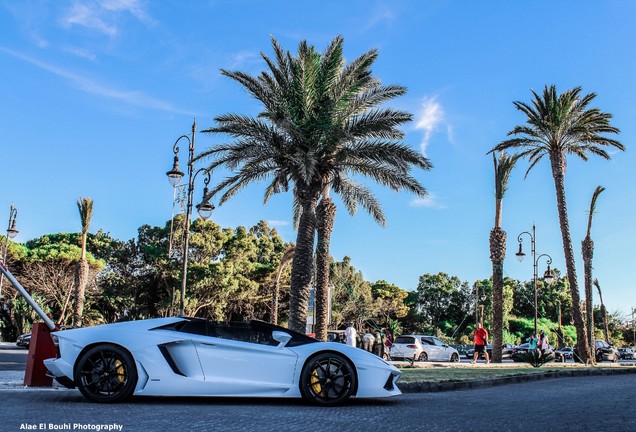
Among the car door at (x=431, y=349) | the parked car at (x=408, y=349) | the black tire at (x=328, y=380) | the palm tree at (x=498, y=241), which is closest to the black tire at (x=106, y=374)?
the black tire at (x=328, y=380)

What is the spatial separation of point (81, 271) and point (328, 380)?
34.4m

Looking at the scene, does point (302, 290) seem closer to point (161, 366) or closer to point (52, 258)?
point (161, 366)

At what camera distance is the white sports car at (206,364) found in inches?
283

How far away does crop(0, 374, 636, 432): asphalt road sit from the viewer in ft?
18.4

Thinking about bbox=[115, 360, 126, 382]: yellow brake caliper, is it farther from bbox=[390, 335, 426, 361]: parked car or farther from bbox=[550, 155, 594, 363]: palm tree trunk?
bbox=[390, 335, 426, 361]: parked car

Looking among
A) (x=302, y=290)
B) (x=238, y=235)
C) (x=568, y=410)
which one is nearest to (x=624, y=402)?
(x=568, y=410)

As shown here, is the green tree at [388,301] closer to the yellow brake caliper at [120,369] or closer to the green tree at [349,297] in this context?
the green tree at [349,297]

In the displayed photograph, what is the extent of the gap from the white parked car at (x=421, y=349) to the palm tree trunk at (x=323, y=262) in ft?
34.3

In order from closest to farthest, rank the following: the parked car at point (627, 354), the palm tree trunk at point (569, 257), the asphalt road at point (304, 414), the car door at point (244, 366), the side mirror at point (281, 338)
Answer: the asphalt road at point (304, 414) < the car door at point (244, 366) < the side mirror at point (281, 338) < the palm tree trunk at point (569, 257) < the parked car at point (627, 354)

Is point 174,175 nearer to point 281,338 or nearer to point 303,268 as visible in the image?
point 303,268

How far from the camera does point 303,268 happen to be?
59.8 ft

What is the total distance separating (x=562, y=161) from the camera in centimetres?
2675

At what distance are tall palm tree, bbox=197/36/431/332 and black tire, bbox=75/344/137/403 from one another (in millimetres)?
10875

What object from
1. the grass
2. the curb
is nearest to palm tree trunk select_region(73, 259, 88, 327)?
the grass
